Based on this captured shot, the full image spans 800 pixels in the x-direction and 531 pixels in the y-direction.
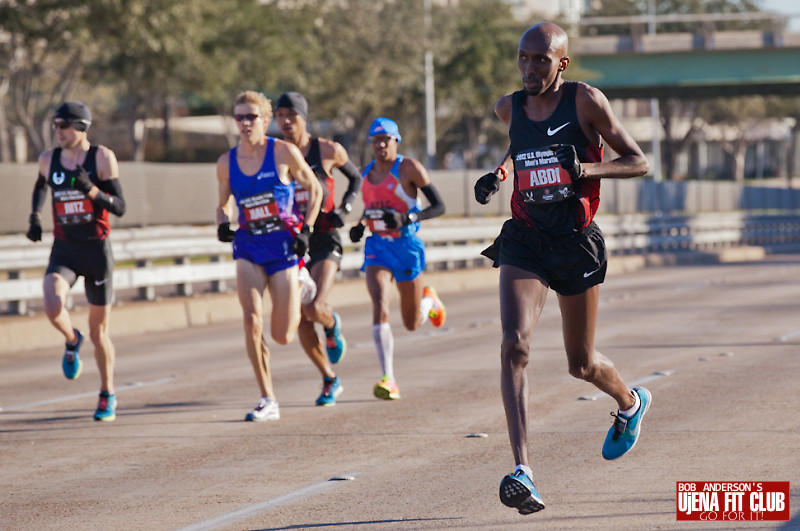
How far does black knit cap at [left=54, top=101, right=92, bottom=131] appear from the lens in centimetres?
962

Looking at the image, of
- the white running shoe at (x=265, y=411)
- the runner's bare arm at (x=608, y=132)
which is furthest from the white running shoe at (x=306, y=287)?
the runner's bare arm at (x=608, y=132)

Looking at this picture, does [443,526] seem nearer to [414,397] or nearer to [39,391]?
[414,397]

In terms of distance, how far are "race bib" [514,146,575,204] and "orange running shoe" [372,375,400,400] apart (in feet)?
12.7

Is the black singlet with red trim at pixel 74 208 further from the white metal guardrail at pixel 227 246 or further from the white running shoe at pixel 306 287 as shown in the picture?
A: the white metal guardrail at pixel 227 246

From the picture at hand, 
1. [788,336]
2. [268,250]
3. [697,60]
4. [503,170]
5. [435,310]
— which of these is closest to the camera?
[503,170]

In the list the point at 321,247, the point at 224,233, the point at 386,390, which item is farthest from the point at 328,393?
the point at 224,233

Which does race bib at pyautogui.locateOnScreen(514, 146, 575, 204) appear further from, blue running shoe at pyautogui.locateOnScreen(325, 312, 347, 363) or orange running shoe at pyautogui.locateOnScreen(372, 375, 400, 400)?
blue running shoe at pyautogui.locateOnScreen(325, 312, 347, 363)

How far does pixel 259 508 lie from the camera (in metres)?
6.38

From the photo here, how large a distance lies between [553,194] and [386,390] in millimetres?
3993

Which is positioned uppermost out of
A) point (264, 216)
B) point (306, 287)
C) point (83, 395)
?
point (264, 216)

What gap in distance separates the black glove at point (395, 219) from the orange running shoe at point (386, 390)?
1218 millimetres

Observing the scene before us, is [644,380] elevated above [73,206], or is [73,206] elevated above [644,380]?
[73,206]

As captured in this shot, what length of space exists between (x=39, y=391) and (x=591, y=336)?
6237 mm

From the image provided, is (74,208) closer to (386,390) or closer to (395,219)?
(395,219)
